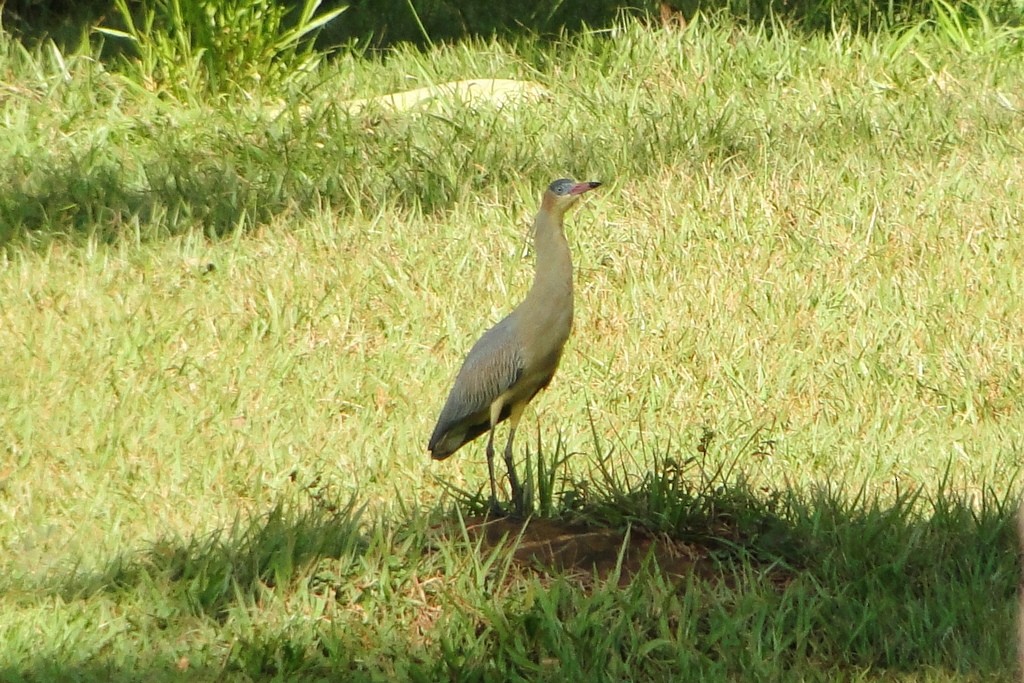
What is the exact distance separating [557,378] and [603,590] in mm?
1903

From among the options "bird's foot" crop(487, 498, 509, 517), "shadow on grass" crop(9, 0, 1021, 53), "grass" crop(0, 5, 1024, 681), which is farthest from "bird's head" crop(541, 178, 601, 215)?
"shadow on grass" crop(9, 0, 1021, 53)

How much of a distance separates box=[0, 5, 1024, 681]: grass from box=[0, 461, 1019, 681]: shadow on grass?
12 mm

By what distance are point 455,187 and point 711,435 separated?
115 inches

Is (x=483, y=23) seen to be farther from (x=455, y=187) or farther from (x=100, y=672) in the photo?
(x=100, y=672)

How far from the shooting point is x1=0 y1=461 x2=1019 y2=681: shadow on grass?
386 centimetres

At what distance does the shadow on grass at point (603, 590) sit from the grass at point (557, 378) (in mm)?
12

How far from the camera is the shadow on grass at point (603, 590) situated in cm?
386

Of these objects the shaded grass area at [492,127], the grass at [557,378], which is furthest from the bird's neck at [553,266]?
the shaded grass area at [492,127]

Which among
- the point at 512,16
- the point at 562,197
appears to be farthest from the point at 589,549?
the point at 512,16

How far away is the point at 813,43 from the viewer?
875cm

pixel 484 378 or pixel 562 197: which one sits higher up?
pixel 562 197

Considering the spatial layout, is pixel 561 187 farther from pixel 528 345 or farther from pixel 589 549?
pixel 589 549

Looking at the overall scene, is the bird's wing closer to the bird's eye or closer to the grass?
the grass

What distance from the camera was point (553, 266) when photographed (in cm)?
434
